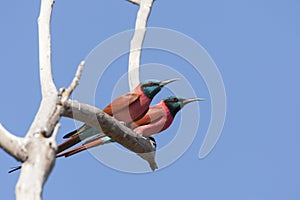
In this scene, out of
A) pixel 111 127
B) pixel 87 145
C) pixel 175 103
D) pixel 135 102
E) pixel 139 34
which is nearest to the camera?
pixel 111 127

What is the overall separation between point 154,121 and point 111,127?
5.44 feet

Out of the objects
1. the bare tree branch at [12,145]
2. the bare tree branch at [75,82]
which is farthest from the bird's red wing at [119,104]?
the bare tree branch at [12,145]

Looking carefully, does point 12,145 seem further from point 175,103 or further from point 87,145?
point 175,103

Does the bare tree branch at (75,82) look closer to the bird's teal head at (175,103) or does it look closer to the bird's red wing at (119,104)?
the bird's red wing at (119,104)

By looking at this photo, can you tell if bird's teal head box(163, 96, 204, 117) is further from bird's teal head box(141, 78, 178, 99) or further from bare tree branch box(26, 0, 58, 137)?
bare tree branch box(26, 0, 58, 137)

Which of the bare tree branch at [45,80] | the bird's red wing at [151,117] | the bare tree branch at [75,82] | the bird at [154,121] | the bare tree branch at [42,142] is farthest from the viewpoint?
Answer: the bird's red wing at [151,117]

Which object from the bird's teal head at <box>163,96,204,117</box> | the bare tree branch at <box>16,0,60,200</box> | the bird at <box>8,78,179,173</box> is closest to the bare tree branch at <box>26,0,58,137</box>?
the bare tree branch at <box>16,0,60,200</box>

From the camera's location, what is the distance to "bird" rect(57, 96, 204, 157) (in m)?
5.43

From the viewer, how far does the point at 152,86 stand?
6062mm

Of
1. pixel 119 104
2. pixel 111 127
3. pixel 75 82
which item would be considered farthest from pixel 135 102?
pixel 75 82

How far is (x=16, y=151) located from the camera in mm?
3074

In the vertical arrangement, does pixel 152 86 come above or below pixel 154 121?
above

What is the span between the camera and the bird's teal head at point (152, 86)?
19.6ft

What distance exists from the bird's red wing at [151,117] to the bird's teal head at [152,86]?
0.61 feet
